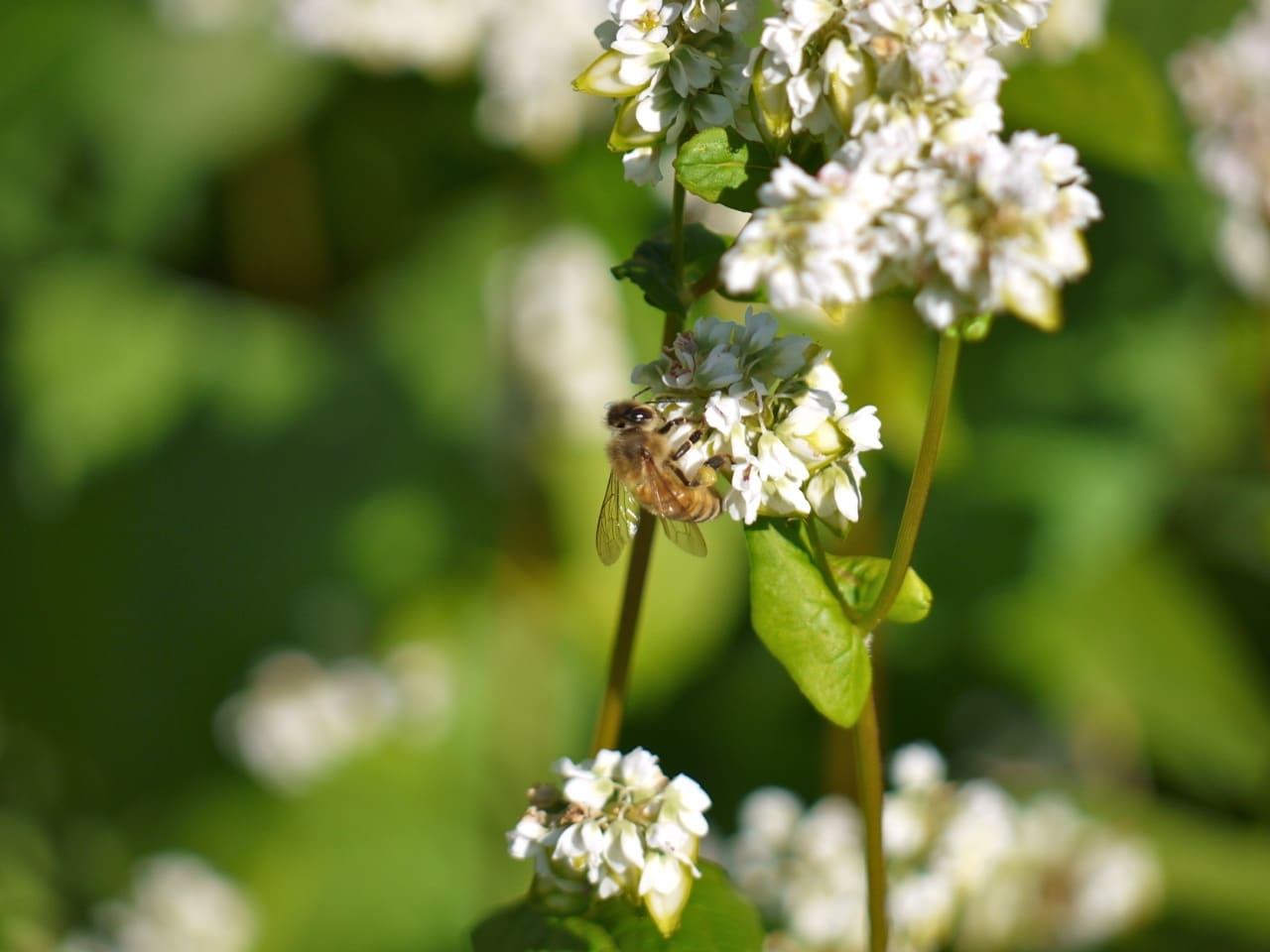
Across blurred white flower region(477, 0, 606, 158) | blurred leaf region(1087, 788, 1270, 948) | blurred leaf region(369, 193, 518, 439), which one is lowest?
blurred leaf region(1087, 788, 1270, 948)

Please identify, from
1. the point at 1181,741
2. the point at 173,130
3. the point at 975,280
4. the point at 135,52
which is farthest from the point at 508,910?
the point at 135,52

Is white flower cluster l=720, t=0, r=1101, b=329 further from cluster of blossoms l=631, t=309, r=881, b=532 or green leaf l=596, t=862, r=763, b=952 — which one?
green leaf l=596, t=862, r=763, b=952

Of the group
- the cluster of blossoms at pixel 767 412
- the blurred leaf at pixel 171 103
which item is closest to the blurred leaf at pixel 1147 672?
the cluster of blossoms at pixel 767 412

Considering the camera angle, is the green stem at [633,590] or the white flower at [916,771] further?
the white flower at [916,771]

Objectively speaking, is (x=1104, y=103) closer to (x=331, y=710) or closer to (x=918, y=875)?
(x=918, y=875)

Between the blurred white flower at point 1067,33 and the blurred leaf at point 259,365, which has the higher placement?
the blurred leaf at point 259,365

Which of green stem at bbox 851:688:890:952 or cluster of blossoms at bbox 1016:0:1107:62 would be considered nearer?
green stem at bbox 851:688:890:952

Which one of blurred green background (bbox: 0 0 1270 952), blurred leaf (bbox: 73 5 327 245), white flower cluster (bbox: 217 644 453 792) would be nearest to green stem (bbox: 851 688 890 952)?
blurred green background (bbox: 0 0 1270 952)

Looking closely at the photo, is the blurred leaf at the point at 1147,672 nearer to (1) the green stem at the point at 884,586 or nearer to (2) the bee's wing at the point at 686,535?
(2) the bee's wing at the point at 686,535
